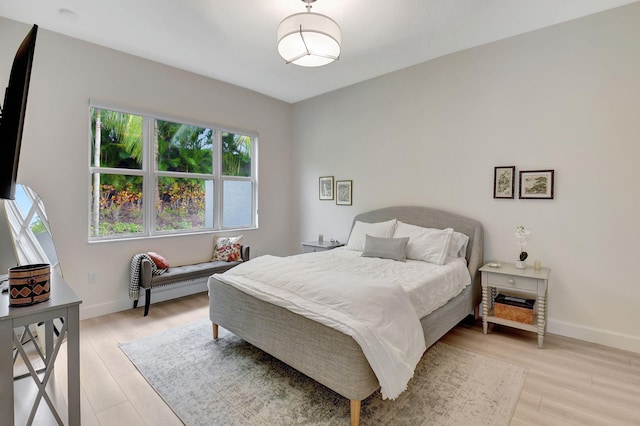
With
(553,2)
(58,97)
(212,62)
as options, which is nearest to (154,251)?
(58,97)

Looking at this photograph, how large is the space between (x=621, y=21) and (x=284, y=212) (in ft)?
14.7

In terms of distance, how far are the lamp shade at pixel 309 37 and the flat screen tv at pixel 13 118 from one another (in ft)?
4.87

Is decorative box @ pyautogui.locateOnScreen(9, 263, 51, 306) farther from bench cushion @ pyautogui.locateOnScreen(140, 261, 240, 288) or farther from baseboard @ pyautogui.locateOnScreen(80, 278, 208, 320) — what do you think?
baseboard @ pyautogui.locateOnScreen(80, 278, 208, 320)

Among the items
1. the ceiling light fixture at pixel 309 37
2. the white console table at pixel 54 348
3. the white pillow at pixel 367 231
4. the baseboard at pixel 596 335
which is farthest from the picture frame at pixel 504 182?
the white console table at pixel 54 348

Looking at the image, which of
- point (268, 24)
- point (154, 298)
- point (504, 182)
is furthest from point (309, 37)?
point (154, 298)

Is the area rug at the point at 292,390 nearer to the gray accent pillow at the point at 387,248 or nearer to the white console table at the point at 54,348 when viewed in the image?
the white console table at the point at 54,348

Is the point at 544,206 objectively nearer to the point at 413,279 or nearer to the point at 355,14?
the point at 413,279

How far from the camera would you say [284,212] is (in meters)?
5.37

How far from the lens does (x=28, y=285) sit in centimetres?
139

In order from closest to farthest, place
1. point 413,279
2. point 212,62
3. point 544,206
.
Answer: point 413,279
point 544,206
point 212,62

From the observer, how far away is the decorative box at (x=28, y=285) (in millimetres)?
1371

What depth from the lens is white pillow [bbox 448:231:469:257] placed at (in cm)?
328

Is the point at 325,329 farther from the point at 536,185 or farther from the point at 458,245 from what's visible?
the point at 536,185

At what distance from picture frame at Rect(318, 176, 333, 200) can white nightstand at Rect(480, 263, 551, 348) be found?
2453 mm
